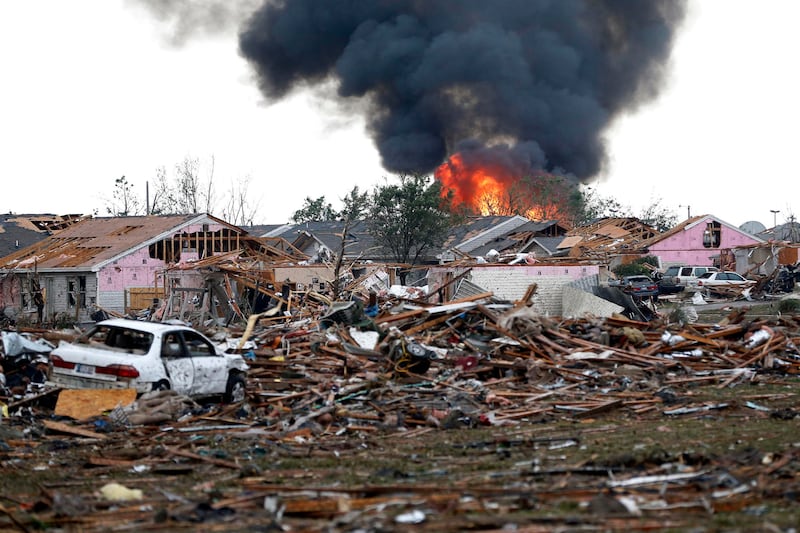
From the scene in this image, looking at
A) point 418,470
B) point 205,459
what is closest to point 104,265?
point 205,459

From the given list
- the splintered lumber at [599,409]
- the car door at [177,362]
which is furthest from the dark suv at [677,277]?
the car door at [177,362]

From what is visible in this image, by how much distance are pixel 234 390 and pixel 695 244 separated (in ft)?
175

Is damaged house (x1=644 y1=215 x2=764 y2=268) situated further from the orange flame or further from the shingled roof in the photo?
the shingled roof

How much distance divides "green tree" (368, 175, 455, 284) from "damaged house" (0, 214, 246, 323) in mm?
14433

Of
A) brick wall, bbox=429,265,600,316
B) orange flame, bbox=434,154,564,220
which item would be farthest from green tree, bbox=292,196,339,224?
brick wall, bbox=429,265,600,316

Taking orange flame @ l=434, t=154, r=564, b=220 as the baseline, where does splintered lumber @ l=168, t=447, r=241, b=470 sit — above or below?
below

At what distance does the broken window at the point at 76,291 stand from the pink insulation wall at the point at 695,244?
117ft

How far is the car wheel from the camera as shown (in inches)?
608

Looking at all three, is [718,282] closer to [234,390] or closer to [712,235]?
[712,235]

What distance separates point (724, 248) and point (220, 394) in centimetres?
5436

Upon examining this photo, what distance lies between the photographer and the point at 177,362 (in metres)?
14.5

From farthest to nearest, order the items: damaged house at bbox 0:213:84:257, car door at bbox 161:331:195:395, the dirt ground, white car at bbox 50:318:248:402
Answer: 1. damaged house at bbox 0:213:84:257
2. car door at bbox 161:331:195:395
3. white car at bbox 50:318:248:402
4. the dirt ground

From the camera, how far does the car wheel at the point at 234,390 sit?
50.7 ft

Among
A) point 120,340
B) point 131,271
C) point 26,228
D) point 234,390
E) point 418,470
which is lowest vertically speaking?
point 418,470
